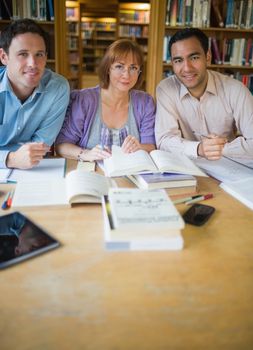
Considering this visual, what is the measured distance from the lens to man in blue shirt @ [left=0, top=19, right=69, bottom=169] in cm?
141

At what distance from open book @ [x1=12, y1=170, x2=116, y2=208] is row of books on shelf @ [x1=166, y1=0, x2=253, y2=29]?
8.61 feet

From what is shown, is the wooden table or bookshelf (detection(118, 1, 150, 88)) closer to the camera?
the wooden table

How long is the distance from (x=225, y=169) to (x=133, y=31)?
6072 mm

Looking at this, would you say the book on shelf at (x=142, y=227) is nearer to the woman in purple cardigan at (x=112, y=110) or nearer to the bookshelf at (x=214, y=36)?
the woman in purple cardigan at (x=112, y=110)

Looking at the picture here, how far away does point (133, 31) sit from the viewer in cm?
661

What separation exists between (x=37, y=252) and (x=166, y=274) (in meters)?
0.28

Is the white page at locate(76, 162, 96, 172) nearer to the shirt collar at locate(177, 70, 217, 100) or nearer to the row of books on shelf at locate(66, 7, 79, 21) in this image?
the shirt collar at locate(177, 70, 217, 100)

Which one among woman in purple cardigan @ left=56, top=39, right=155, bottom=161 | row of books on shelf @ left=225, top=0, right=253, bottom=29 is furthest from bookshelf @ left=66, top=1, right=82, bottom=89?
woman in purple cardigan @ left=56, top=39, right=155, bottom=161

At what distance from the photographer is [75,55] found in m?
6.53

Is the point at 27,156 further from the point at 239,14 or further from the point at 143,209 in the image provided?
the point at 239,14

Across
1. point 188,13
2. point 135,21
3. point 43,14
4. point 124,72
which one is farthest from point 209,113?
point 135,21

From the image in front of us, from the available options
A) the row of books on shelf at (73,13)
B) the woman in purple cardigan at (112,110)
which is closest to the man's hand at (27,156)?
the woman in purple cardigan at (112,110)

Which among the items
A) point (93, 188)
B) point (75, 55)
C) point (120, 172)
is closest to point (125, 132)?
point (120, 172)

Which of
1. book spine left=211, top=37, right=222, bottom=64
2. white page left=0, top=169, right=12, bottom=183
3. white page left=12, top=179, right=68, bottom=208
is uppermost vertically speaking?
book spine left=211, top=37, right=222, bottom=64
